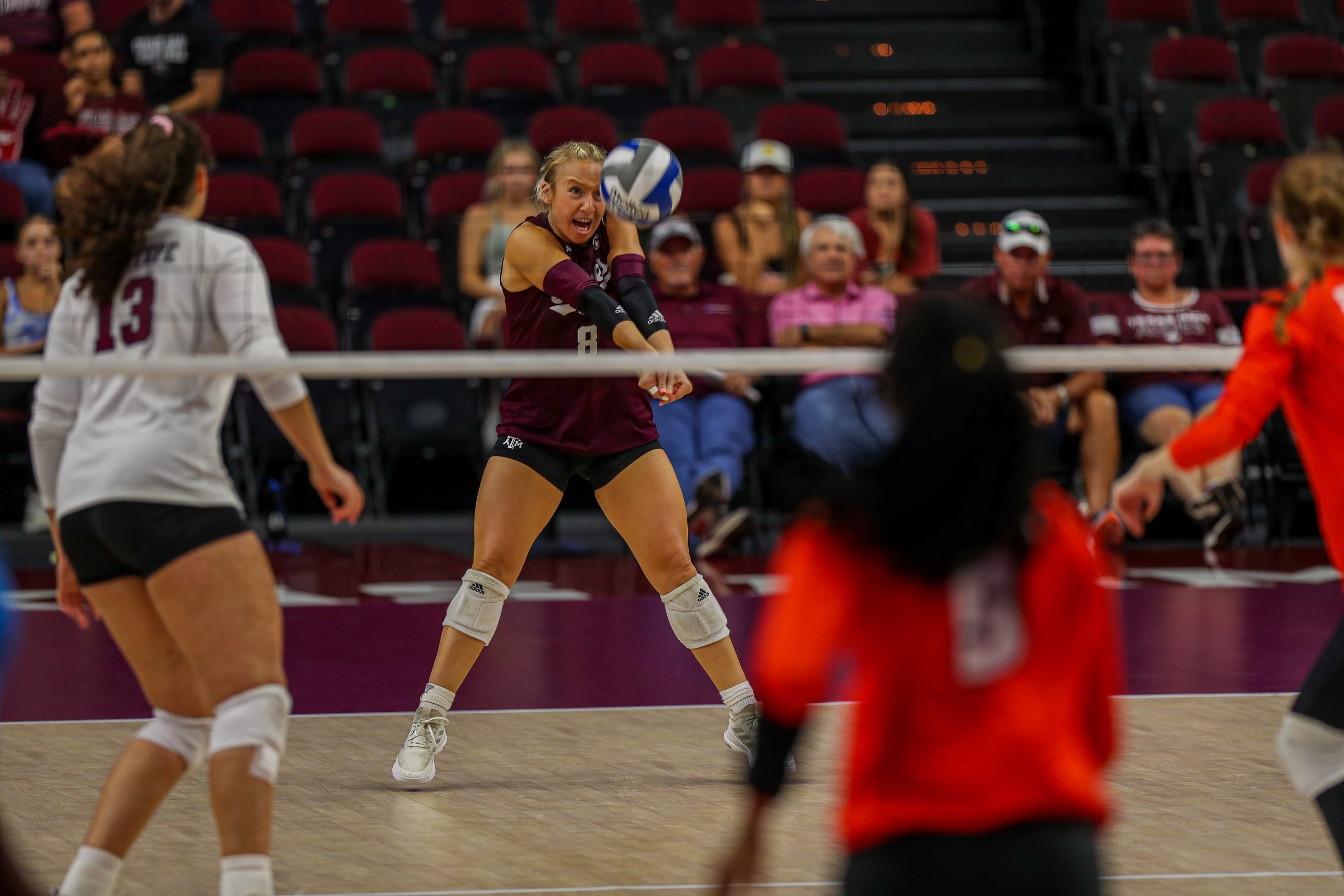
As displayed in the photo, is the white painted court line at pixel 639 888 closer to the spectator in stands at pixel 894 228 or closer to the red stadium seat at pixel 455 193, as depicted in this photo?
the spectator in stands at pixel 894 228

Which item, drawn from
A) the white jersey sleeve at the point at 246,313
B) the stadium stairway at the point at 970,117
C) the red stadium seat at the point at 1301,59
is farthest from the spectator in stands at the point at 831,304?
the white jersey sleeve at the point at 246,313

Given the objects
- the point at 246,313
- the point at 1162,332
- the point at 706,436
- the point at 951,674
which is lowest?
the point at 951,674

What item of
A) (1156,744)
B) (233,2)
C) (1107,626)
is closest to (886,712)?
(1107,626)

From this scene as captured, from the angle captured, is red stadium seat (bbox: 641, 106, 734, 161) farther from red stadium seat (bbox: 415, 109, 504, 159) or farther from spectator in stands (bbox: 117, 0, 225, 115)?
spectator in stands (bbox: 117, 0, 225, 115)

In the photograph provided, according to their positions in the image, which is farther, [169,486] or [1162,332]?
[1162,332]

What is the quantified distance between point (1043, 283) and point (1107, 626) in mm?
7162

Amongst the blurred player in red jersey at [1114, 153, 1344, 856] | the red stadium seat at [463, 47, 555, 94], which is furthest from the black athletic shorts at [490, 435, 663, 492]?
the red stadium seat at [463, 47, 555, 94]

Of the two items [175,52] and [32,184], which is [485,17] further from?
[32,184]

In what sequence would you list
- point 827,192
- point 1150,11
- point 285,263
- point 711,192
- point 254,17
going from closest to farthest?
1. point 285,263
2. point 711,192
3. point 827,192
4. point 254,17
5. point 1150,11

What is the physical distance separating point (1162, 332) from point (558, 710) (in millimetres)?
4997

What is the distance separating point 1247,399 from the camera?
10.2ft

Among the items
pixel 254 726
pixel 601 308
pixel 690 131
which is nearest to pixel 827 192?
pixel 690 131

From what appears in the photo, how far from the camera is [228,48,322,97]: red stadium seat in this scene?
1148cm

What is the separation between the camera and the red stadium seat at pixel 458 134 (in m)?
11.0
